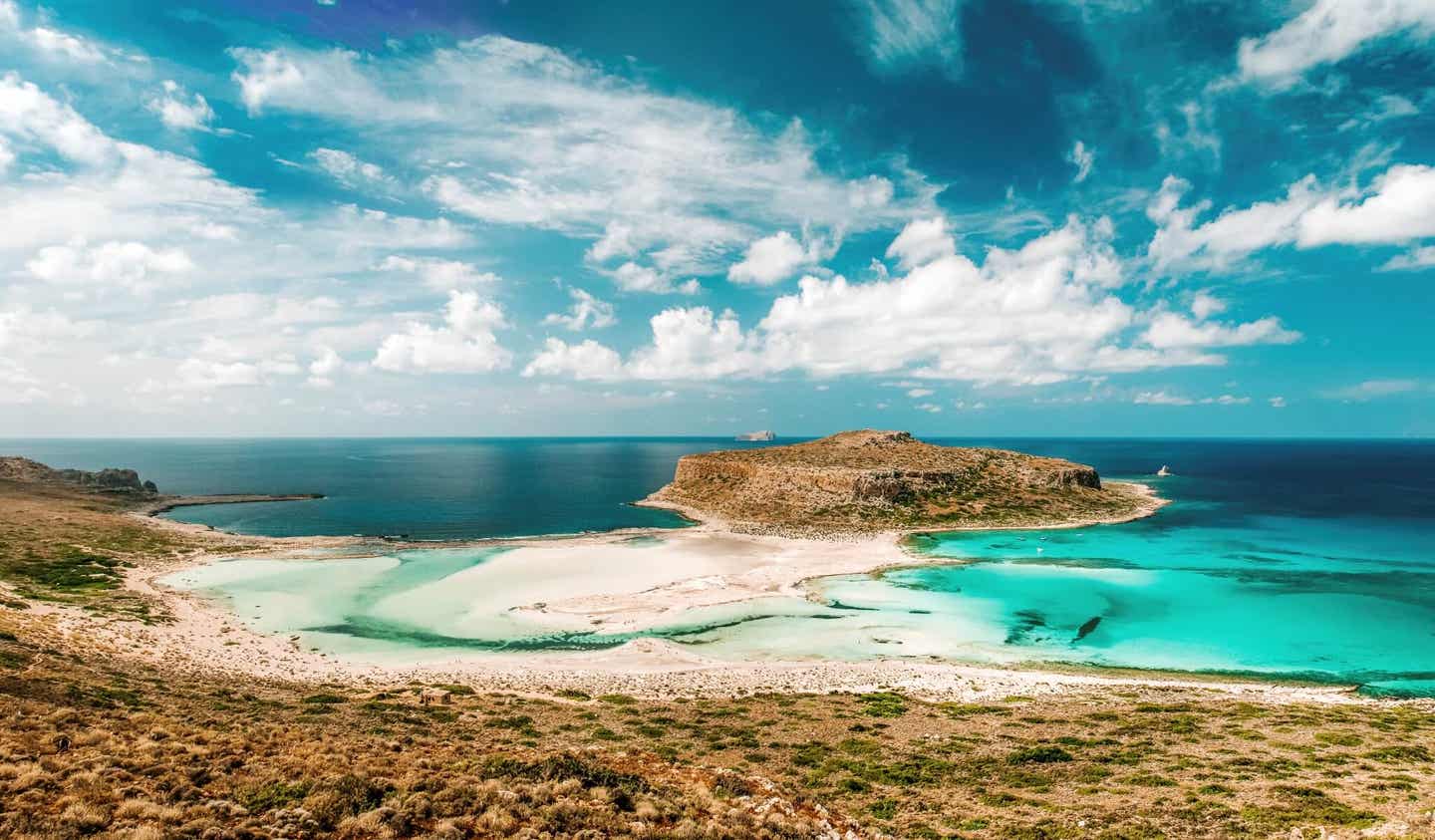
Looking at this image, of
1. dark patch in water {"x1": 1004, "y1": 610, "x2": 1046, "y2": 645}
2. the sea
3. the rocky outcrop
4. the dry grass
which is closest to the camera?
the dry grass

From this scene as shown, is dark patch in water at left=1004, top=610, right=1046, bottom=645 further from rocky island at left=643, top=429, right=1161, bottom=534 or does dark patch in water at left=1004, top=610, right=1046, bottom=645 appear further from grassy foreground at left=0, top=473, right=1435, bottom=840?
rocky island at left=643, top=429, right=1161, bottom=534

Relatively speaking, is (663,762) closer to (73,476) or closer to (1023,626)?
(1023,626)

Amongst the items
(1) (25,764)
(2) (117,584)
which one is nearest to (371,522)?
(2) (117,584)

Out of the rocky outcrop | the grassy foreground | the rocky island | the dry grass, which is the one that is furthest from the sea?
the rocky outcrop

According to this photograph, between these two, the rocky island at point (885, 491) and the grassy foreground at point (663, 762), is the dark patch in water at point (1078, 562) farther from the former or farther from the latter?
the grassy foreground at point (663, 762)

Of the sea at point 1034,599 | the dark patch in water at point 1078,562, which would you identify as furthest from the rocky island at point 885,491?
the dark patch in water at point 1078,562

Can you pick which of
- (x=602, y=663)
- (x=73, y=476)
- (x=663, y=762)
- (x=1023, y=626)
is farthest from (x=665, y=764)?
(x=73, y=476)
